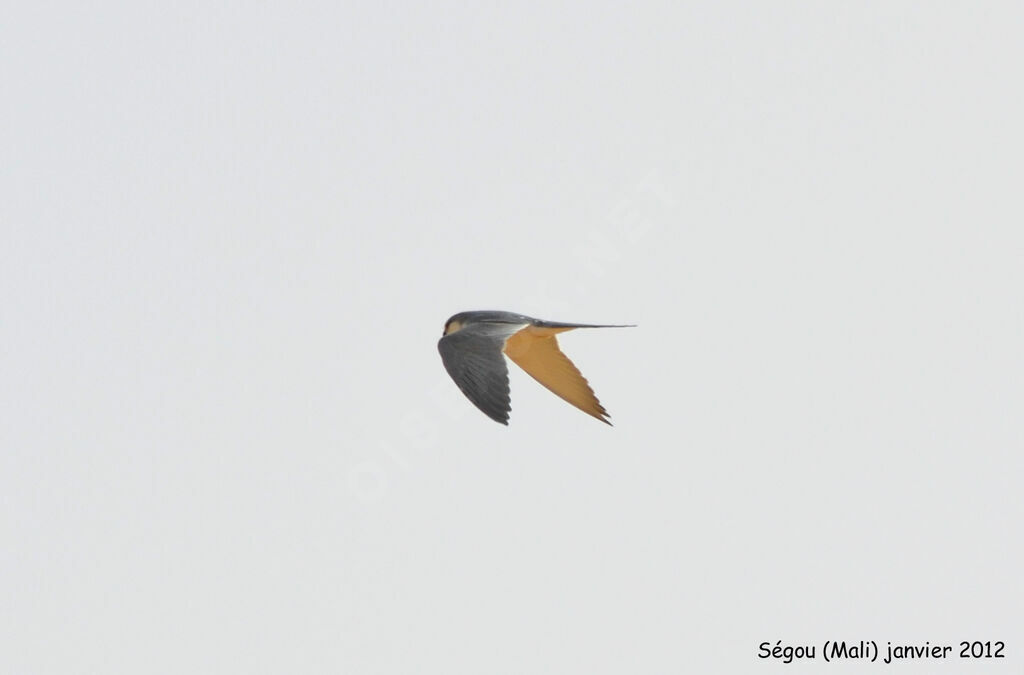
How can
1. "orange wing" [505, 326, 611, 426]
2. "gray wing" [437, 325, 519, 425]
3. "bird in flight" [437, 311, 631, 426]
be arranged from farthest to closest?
1. "orange wing" [505, 326, 611, 426]
2. "bird in flight" [437, 311, 631, 426]
3. "gray wing" [437, 325, 519, 425]

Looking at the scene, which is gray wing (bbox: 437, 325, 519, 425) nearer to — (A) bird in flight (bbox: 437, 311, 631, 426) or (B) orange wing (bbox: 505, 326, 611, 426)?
(A) bird in flight (bbox: 437, 311, 631, 426)

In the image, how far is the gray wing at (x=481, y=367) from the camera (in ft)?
39.6

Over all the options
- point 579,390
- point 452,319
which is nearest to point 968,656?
point 579,390

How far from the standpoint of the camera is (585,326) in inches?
520

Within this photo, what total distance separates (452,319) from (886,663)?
16.0 ft

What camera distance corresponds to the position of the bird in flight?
12.2 metres

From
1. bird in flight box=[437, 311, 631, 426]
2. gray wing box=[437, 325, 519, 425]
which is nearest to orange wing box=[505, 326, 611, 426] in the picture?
bird in flight box=[437, 311, 631, 426]

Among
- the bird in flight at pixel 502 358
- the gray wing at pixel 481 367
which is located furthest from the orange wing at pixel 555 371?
the gray wing at pixel 481 367

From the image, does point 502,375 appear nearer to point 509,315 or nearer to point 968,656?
point 509,315

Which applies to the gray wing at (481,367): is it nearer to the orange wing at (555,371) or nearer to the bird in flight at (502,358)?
the bird in flight at (502,358)

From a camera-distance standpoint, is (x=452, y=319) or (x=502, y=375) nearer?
(x=502, y=375)

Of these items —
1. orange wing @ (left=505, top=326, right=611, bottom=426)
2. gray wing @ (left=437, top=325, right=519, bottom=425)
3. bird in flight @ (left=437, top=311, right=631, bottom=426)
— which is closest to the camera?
gray wing @ (left=437, top=325, right=519, bottom=425)

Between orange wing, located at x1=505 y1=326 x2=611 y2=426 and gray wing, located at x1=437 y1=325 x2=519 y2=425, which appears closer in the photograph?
gray wing, located at x1=437 y1=325 x2=519 y2=425

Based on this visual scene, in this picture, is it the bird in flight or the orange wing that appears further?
the orange wing
